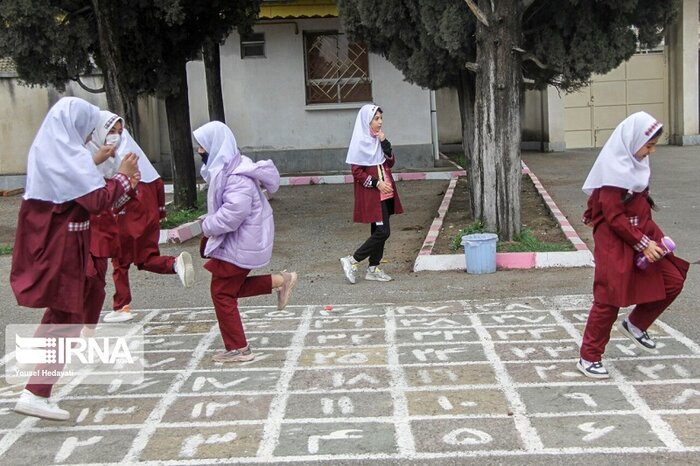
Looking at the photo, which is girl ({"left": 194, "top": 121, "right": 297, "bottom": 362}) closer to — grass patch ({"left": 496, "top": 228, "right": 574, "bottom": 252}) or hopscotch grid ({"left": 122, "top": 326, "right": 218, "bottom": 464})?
hopscotch grid ({"left": 122, "top": 326, "right": 218, "bottom": 464})

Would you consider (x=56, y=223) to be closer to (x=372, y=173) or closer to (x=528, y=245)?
(x=372, y=173)

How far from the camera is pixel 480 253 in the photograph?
8.54m

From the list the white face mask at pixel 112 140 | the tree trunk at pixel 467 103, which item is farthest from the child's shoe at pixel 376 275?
the white face mask at pixel 112 140

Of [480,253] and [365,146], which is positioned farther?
[480,253]

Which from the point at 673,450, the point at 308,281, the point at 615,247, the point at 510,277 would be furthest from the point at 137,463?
the point at 510,277

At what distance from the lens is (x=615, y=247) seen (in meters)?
4.95

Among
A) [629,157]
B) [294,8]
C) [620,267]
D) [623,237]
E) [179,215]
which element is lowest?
[179,215]

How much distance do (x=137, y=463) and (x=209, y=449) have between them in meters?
0.37

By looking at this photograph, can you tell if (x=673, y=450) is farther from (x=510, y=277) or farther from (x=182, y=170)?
(x=182, y=170)

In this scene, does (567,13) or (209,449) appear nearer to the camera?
(209,449)

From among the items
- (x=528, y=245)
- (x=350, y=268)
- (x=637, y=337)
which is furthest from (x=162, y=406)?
(x=528, y=245)

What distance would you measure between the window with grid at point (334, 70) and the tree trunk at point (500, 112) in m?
8.61

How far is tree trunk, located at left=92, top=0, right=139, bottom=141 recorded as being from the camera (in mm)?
11375

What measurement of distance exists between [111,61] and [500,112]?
5.68 m
